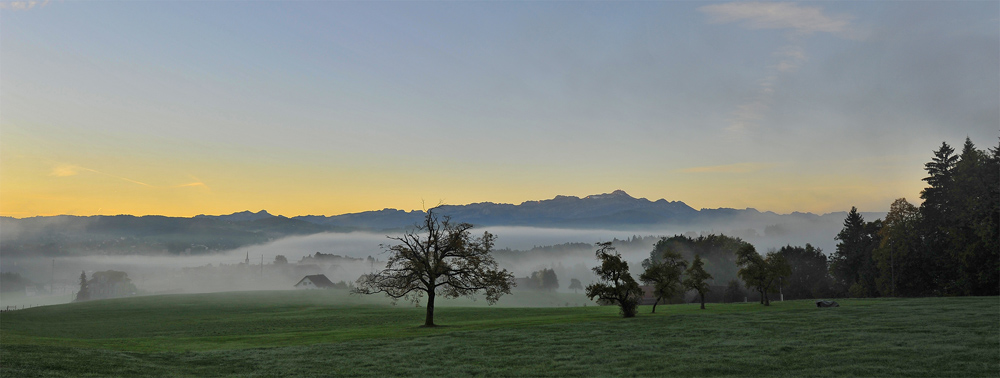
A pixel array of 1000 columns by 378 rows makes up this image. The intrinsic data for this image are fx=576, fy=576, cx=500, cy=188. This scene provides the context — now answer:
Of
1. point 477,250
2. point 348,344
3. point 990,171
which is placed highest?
point 990,171

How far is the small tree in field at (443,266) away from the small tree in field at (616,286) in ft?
32.5

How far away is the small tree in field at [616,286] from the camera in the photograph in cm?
6053

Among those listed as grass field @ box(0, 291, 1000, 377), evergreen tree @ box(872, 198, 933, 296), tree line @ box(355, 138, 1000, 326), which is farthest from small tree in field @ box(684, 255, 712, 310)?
evergreen tree @ box(872, 198, 933, 296)

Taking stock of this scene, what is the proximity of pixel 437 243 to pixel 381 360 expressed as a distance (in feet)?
87.1

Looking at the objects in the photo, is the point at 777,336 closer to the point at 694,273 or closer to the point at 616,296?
the point at 616,296

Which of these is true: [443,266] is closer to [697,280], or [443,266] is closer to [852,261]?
[697,280]

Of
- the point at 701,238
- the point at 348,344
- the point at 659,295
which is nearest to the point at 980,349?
the point at 348,344

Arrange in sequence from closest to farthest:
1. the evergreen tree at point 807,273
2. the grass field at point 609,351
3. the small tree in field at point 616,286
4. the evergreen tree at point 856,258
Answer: the grass field at point 609,351, the small tree in field at point 616,286, the evergreen tree at point 856,258, the evergreen tree at point 807,273

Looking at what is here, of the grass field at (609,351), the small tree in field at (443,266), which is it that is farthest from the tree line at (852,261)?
the grass field at (609,351)

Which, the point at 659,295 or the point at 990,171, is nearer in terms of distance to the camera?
the point at 659,295

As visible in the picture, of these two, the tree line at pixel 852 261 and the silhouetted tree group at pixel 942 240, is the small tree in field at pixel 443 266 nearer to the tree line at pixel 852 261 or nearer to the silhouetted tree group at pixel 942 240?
the tree line at pixel 852 261

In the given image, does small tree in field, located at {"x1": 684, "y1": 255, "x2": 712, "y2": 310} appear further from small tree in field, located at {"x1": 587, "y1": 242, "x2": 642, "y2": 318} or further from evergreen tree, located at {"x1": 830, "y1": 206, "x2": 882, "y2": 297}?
evergreen tree, located at {"x1": 830, "y1": 206, "x2": 882, "y2": 297}

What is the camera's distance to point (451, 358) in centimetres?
3216

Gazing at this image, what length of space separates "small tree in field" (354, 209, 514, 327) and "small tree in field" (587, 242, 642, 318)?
32.5 ft
